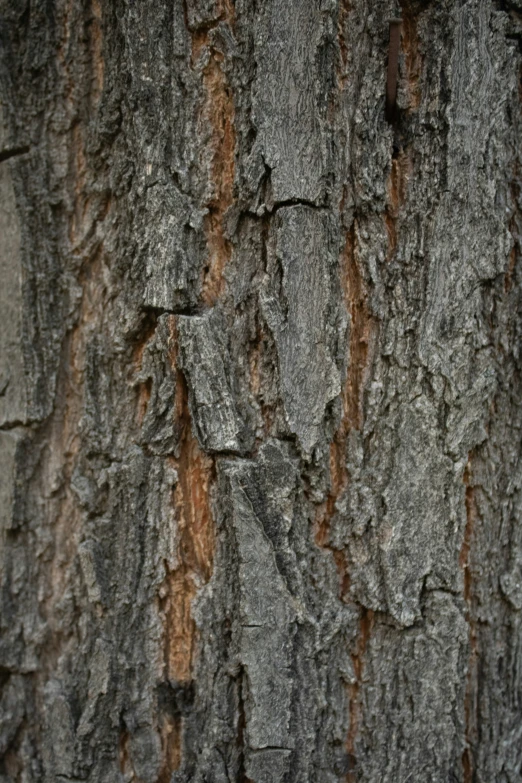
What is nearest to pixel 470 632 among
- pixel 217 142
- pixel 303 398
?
pixel 303 398

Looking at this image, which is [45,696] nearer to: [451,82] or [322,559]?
[322,559]

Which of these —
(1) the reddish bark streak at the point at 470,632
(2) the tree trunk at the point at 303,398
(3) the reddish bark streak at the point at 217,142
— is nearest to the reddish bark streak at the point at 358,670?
(2) the tree trunk at the point at 303,398

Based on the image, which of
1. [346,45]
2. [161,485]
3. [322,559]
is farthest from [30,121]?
[322,559]

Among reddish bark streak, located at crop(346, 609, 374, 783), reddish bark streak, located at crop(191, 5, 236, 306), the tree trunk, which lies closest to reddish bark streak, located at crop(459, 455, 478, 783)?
the tree trunk

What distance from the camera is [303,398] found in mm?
1052

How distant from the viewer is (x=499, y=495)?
3.71ft

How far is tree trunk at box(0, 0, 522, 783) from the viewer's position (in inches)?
41.3

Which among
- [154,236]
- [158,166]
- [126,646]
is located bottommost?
[126,646]

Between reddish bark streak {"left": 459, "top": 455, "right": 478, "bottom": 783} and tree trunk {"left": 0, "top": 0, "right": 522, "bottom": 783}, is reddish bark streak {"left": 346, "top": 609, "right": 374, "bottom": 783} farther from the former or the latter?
reddish bark streak {"left": 459, "top": 455, "right": 478, "bottom": 783}

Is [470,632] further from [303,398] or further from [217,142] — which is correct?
[217,142]

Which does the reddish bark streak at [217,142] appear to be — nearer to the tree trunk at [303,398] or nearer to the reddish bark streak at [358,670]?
the tree trunk at [303,398]

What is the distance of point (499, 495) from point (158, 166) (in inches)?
31.2

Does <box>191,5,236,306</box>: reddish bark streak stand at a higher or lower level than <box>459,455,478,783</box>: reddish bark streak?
higher

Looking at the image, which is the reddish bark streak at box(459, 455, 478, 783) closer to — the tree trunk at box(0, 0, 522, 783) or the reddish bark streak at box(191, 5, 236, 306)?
the tree trunk at box(0, 0, 522, 783)
